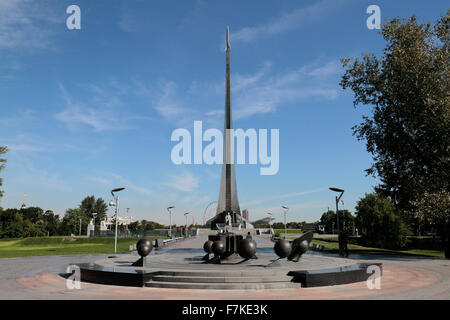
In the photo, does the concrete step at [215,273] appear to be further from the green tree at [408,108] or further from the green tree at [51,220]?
the green tree at [51,220]

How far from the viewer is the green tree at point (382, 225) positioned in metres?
42.2

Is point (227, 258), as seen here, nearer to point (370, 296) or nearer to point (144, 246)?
point (144, 246)

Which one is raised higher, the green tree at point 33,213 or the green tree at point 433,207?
the green tree at point 433,207

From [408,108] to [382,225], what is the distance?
26948 millimetres

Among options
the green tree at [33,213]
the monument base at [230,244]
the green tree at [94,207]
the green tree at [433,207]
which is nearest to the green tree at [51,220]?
the green tree at [33,213]

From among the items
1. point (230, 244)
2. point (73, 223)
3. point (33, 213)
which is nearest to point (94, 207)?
point (33, 213)

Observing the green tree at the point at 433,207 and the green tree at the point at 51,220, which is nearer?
the green tree at the point at 433,207

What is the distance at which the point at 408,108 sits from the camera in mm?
20672

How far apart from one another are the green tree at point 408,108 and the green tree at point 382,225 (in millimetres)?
21422

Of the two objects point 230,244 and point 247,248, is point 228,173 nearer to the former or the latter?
point 230,244

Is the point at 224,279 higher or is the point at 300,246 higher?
the point at 300,246

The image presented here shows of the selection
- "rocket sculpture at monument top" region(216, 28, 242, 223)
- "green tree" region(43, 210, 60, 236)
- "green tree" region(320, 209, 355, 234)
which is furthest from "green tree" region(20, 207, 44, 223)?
"green tree" region(320, 209, 355, 234)
